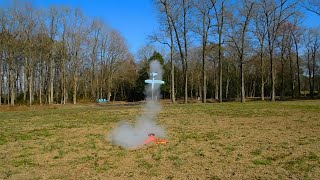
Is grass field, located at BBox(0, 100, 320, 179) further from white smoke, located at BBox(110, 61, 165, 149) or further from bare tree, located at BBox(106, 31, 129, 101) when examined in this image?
bare tree, located at BBox(106, 31, 129, 101)

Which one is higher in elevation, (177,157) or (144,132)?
(144,132)

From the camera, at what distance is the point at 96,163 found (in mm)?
8000

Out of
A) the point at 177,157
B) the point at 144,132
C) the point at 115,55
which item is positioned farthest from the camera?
the point at 115,55

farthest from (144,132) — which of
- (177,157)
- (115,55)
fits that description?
(115,55)

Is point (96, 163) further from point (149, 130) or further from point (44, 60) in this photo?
point (44, 60)

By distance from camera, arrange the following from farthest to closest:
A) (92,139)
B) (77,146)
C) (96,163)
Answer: (92,139)
(77,146)
(96,163)

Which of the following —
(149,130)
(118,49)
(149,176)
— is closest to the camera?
(149,176)

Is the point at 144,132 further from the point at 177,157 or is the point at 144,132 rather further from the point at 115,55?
the point at 115,55

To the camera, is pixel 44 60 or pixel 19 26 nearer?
pixel 19 26

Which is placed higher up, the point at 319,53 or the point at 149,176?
the point at 319,53

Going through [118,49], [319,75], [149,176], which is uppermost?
[118,49]

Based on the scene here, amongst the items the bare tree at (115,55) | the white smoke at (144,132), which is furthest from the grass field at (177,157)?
the bare tree at (115,55)

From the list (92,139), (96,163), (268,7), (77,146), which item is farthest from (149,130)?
(268,7)

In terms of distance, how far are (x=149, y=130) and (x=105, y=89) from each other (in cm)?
5859
